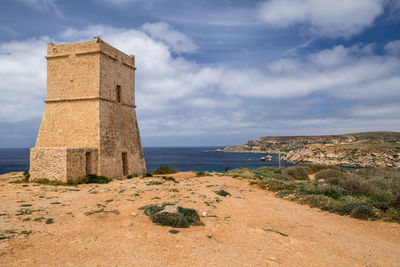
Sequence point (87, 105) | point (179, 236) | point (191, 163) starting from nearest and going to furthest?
1. point (179, 236)
2. point (87, 105)
3. point (191, 163)

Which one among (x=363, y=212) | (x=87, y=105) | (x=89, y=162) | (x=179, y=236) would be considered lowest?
(x=363, y=212)

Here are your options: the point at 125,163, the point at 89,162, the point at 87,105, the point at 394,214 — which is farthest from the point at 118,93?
the point at 394,214

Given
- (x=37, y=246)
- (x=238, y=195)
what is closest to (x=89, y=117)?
(x=238, y=195)

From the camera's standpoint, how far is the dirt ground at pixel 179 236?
15.2 feet

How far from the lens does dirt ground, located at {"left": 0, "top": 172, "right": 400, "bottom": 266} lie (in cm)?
464

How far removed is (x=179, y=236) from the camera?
5836mm

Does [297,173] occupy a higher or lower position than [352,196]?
lower

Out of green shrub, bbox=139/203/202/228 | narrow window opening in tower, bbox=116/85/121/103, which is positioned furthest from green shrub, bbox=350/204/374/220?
narrow window opening in tower, bbox=116/85/121/103

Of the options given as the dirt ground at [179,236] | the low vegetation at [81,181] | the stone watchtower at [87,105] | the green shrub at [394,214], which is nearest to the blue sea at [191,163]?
the stone watchtower at [87,105]

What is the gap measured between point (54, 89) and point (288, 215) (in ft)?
53.8

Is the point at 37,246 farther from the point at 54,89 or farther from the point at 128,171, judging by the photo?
the point at 54,89

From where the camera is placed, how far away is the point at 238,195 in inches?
482

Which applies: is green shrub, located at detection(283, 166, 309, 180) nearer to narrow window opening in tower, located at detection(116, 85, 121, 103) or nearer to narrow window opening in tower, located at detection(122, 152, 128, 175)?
Answer: narrow window opening in tower, located at detection(122, 152, 128, 175)

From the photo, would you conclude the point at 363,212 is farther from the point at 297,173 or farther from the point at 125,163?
the point at 125,163
